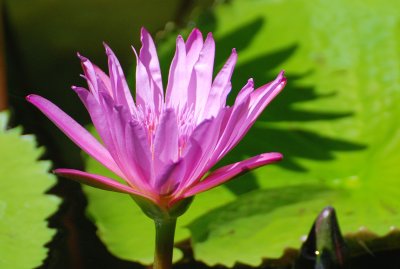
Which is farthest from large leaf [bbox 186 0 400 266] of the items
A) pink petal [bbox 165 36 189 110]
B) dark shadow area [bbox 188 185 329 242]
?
pink petal [bbox 165 36 189 110]

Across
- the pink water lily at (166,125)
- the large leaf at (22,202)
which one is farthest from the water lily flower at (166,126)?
the large leaf at (22,202)

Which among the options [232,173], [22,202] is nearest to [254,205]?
[22,202]

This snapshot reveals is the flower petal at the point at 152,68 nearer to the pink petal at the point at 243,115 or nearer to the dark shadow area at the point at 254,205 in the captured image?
→ the pink petal at the point at 243,115

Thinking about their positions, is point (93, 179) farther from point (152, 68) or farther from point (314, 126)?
point (314, 126)

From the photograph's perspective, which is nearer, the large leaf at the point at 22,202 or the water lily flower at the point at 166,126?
the water lily flower at the point at 166,126

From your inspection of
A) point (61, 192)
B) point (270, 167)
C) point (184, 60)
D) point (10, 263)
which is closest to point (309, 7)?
point (270, 167)

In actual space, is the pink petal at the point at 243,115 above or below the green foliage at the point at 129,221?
above
